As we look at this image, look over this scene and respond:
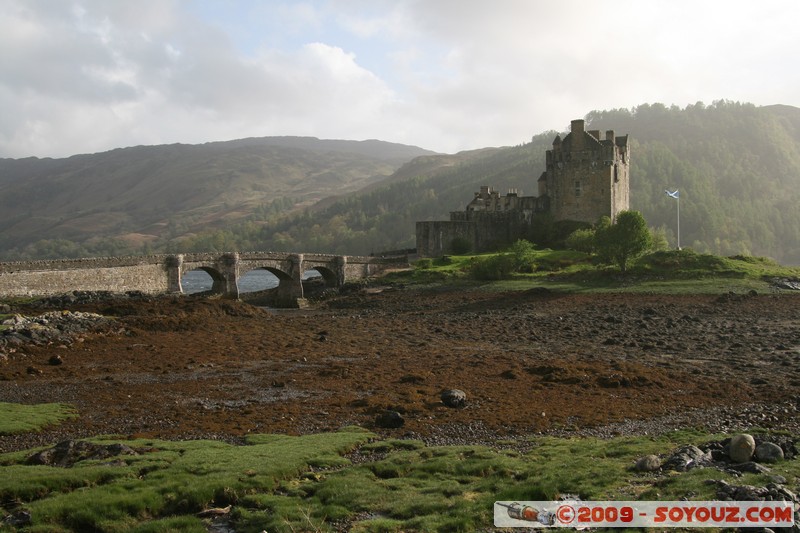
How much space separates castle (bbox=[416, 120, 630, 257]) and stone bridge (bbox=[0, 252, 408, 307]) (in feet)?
22.9

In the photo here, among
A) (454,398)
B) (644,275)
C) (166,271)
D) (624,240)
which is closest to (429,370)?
(454,398)

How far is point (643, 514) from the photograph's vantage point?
37.2 feet

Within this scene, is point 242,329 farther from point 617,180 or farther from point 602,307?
point 617,180

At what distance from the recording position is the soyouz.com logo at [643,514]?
1080 centimetres

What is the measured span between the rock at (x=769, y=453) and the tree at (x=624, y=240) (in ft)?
158

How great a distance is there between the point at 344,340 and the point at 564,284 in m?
27.2

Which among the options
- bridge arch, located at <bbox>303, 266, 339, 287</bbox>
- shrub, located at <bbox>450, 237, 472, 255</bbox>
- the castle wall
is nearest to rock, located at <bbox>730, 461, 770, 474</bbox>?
bridge arch, located at <bbox>303, 266, 339, 287</bbox>

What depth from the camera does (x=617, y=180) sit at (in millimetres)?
80812

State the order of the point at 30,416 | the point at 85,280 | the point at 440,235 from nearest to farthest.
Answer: the point at 30,416 < the point at 85,280 < the point at 440,235

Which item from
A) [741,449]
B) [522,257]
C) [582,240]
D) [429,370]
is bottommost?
[429,370]

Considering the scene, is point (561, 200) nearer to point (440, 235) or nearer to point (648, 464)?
point (440, 235)

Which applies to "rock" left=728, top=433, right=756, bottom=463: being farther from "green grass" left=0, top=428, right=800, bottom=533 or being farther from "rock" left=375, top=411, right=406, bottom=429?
"rock" left=375, top=411, right=406, bottom=429

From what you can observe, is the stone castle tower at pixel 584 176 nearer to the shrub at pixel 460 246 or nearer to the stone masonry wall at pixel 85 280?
the shrub at pixel 460 246

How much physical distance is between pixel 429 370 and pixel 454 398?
6.38 meters
